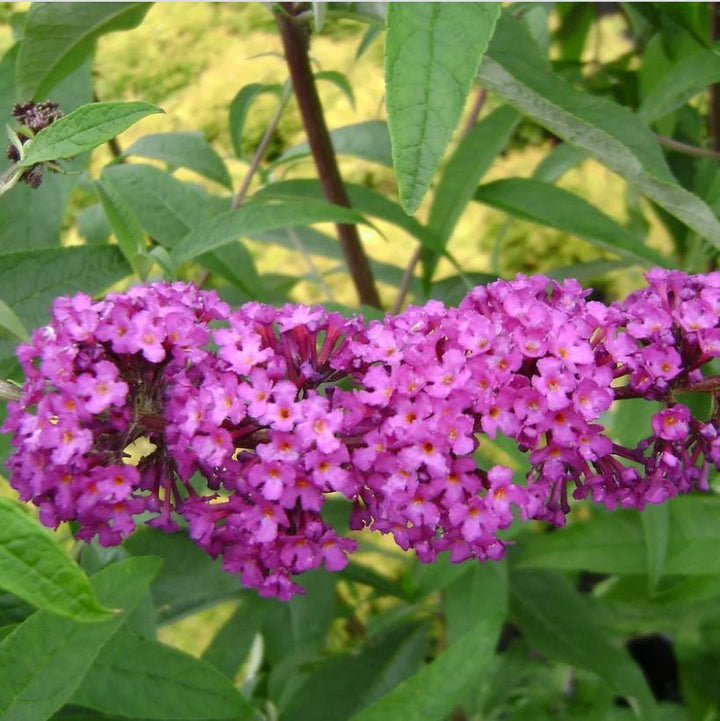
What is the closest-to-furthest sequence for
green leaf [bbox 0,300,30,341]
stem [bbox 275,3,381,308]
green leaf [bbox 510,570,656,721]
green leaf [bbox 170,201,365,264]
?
green leaf [bbox 0,300,30,341] → green leaf [bbox 170,201,365,264] → stem [bbox 275,3,381,308] → green leaf [bbox 510,570,656,721]

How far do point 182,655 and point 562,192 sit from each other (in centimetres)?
60

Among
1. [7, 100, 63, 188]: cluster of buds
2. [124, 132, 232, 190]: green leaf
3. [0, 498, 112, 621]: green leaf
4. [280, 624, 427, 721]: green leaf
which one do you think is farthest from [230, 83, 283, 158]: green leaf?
[0, 498, 112, 621]: green leaf

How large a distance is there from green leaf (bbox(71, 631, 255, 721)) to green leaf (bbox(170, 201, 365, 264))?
0.34 metres

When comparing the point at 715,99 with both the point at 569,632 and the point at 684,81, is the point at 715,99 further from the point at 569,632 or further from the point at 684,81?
the point at 569,632

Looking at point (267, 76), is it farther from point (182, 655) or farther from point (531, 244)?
point (182, 655)

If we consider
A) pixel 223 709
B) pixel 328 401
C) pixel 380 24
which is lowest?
pixel 223 709

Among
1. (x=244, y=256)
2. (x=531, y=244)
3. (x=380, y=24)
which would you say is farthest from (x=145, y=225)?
(x=531, y=244)

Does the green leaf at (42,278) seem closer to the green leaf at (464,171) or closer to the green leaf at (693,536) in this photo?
the green leaf at (464,171)

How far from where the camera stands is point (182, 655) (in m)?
0.83

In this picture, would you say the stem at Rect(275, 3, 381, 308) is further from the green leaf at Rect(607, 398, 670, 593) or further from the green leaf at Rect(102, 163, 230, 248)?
the green leaf at Rect(607, 398, 670, 593)

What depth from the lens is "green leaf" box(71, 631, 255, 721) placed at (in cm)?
→ 82

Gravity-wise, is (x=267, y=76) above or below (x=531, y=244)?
above

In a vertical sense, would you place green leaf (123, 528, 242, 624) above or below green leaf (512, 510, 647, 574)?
above

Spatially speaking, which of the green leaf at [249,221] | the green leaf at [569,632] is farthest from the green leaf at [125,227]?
the green leaf at [569,632]
